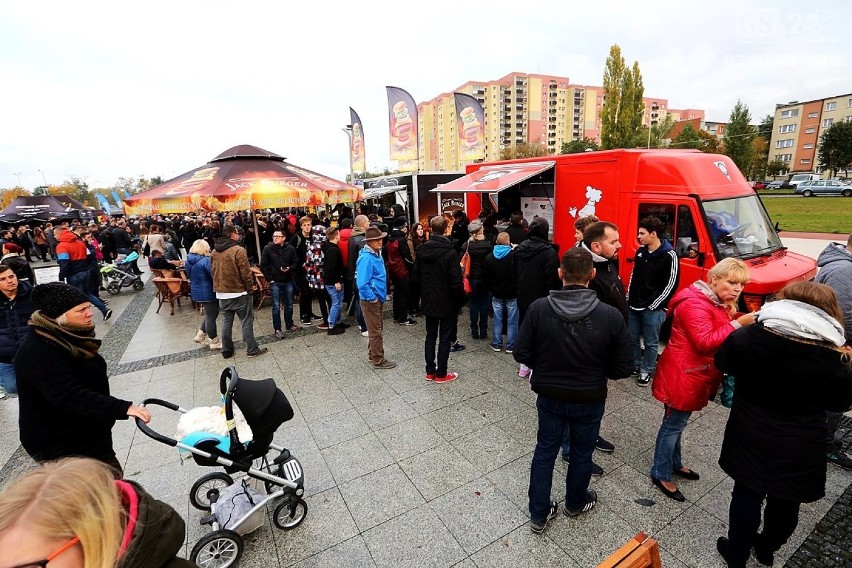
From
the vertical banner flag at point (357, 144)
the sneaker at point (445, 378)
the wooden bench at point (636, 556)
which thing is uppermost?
the vertical banner flag at point (357, 144)

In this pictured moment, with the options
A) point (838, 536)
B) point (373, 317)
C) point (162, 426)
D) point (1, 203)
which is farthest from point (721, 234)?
point (1, 203)

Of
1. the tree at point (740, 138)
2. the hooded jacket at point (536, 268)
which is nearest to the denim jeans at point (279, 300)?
the hooded jacket at point (536, 268)

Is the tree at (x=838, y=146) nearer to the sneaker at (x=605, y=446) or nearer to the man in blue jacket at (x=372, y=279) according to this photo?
the sneaker at (x=605, y=446)

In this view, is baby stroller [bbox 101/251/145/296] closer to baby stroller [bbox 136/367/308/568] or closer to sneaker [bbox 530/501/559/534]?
baby stroller [bbox 136/367/308/568]

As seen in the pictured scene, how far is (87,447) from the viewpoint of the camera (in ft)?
8.21

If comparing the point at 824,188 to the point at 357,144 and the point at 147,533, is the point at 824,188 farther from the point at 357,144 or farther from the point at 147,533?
the point at 147,533

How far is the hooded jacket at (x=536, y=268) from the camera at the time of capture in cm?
484

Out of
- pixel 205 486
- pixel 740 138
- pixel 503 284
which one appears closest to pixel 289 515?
pixel 205 486

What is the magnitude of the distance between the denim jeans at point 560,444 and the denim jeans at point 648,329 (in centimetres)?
245

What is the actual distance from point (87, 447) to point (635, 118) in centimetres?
4807

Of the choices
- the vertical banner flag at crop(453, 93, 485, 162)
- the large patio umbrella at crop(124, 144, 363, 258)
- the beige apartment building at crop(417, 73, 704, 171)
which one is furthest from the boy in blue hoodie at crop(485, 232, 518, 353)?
the beige apartment building at crop(417, 73, 704, 171)

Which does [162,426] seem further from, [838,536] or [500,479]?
[838,536]

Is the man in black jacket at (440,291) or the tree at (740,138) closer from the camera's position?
the man in black jacket at (440,291)

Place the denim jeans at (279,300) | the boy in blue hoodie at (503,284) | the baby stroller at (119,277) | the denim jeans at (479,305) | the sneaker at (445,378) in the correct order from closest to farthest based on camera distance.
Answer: the sneaker at (445,378) → the boy in blue hoodie at (503,284) → the denim jeans at (479,305) → the denim jeans at (279,300) → the baby stroller at (119,277)
